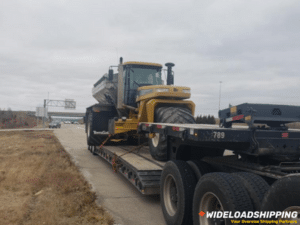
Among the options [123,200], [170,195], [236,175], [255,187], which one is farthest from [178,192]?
[123,200]

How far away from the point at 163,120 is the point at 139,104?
224 centimetres

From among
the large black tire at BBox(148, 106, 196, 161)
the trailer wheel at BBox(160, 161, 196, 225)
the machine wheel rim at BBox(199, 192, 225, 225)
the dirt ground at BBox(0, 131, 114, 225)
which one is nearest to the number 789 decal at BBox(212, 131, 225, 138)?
the machine wheel rim at BBox(199, 192, 225, 225)

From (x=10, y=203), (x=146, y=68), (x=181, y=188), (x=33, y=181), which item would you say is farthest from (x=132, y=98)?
(x=181, y=188)

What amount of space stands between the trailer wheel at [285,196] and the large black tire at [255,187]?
11.4 inches

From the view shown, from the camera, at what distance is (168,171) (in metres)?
4.66

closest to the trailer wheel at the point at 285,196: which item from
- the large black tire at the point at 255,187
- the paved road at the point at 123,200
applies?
the large black tire at the point at 255,187

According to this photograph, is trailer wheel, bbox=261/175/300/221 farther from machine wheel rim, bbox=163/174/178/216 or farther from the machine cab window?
the machine cab window

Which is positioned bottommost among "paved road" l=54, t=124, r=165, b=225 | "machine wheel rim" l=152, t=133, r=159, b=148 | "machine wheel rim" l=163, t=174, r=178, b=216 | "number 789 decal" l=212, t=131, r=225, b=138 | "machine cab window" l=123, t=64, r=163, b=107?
"paved road" l=54, t=124, r=165, b=225

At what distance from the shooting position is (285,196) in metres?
2.56

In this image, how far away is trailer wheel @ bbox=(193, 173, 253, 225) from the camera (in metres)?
3.07

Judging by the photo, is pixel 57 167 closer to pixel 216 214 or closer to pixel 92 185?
pixel 92 185

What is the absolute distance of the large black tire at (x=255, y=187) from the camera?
3104 mm

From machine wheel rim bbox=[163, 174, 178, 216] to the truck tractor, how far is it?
1270mm

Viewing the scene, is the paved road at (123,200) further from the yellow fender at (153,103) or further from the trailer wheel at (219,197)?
the yellow fender at (153,103)
